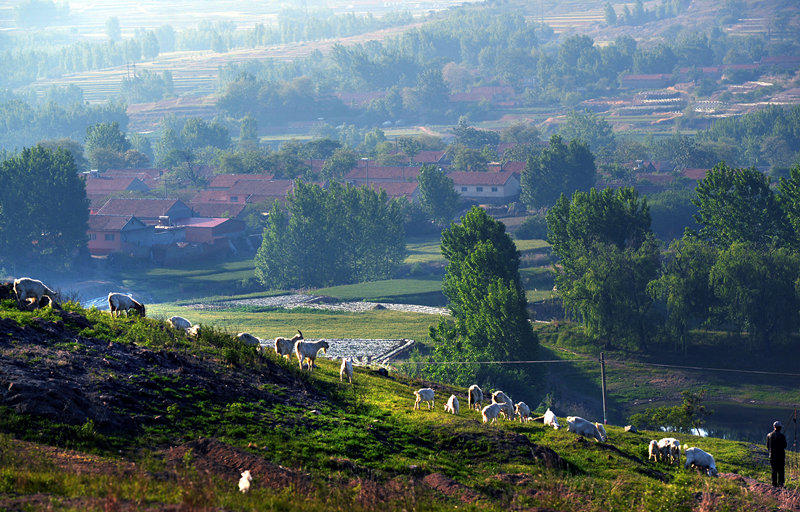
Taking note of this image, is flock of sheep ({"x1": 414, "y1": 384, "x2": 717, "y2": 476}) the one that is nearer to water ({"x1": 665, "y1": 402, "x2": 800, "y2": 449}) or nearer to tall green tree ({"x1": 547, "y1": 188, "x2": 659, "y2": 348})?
water ({"x1": 665, "y1": 402, "x2": 800, "y2": 449})

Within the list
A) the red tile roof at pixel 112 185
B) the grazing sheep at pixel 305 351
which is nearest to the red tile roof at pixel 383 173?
the red tile roof at pixel 112 185

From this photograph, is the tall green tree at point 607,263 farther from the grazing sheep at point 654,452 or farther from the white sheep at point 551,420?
the grazing sheep at point 654,452

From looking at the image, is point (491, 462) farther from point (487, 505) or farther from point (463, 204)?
point (463, 204)

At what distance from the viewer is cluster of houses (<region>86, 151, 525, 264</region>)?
96438mm

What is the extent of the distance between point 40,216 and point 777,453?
87.9 metres

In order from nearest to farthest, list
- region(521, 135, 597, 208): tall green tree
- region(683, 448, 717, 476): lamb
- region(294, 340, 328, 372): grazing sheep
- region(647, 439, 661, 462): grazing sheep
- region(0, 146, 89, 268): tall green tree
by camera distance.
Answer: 1. region(683, 448, 717, 476): lamb
2. region(647, 439, 661, 462): grazing sheep
3. region(294, 340, 328, 372): grazing sheep
4. region(0, 146, 89, 268): tall green tree
5. region(521, 135, 597, 208): tall green tree

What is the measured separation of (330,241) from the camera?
92.8 metres

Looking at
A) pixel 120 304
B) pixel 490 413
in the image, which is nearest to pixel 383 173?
pixel 120 304

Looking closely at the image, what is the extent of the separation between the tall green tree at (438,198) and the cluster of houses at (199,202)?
576 centimetres

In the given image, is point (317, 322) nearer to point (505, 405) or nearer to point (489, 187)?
point (505, 405)

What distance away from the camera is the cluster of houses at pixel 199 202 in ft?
316

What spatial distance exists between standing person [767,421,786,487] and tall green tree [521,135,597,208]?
98972 mm

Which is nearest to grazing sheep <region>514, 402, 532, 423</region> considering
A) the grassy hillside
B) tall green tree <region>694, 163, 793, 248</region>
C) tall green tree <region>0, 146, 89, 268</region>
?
the grassy hillside

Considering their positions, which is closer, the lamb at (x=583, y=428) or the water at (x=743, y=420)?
the lamb at (x=583, y=428)
